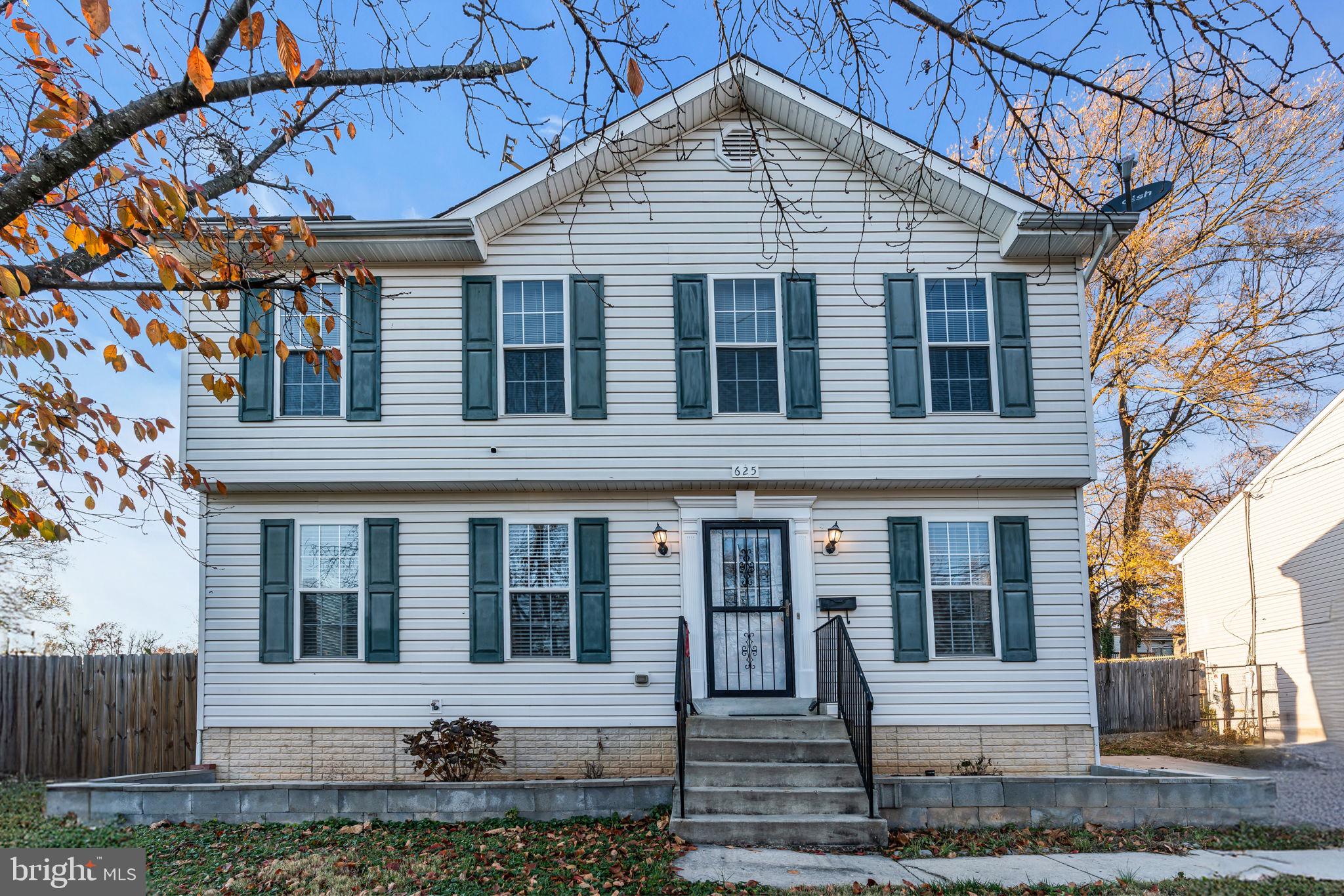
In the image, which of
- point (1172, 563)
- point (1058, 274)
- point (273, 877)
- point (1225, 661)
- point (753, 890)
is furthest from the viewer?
point (1172, 563)

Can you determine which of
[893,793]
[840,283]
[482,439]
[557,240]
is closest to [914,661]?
[893,793]

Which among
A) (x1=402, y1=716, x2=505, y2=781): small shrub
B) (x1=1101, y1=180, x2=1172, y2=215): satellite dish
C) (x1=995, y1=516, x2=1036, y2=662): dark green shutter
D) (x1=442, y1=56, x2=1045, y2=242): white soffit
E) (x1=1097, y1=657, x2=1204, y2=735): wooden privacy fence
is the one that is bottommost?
(x1=1097, y1=657, x2=1204, y2=735): wooden privacy fence

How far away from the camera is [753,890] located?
6.23 m

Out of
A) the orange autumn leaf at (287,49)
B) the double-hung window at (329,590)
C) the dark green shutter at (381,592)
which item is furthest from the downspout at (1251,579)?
the orange autumn leaf at (287,49)

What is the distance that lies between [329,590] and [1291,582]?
15038mm

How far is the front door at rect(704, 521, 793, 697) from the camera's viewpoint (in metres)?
9.87

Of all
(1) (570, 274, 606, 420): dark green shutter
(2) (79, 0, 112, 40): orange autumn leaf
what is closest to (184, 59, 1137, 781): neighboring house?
(1) (570, 274, 606, 420): dark green shutter

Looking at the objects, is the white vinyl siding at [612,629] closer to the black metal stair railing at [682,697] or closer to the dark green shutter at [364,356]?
the black metal stair railing at [682,697]

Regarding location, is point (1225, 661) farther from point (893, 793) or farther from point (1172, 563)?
point (893, 793)

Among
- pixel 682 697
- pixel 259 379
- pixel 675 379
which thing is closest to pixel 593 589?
pixel 682 697

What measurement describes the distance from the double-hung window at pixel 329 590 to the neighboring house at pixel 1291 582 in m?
14.3

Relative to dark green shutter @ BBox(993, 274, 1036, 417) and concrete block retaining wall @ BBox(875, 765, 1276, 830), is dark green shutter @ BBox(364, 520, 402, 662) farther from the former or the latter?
dark green shutter @ BBox(993, 274, 1036, 417)

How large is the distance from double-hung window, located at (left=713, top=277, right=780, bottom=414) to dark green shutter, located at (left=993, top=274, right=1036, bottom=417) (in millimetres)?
2366

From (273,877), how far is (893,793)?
16.0 feet
